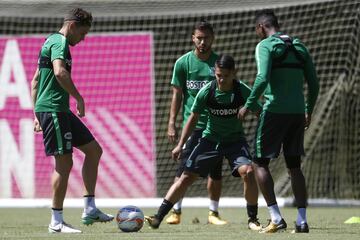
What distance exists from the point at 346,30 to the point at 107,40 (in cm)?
384

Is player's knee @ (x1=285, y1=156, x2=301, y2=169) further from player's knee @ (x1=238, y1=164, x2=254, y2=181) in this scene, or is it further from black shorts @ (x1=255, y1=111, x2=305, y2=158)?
player's knee @ (x1=238, y1=164, x2=254, y2=181)

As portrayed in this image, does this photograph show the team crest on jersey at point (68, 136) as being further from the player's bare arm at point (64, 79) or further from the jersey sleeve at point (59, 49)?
the jersey sleeve at point (59, 49)

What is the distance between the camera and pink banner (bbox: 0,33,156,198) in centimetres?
1639

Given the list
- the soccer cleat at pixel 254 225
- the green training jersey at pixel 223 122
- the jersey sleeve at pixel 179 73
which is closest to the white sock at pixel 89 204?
the green training jersey at pixel 223 122

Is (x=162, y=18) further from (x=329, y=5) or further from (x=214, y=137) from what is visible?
(x=214, y=137)

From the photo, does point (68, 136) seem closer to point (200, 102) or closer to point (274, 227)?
point (200, 102)

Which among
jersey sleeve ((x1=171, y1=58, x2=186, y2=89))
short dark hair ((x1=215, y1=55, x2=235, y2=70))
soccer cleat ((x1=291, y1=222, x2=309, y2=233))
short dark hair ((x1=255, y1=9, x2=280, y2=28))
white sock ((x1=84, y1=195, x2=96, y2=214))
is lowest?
soccer cleat ((x1=291, y1=222, x2=309, y2=233))

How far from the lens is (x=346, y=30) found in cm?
1672

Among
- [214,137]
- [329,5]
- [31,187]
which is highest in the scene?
[329,5]

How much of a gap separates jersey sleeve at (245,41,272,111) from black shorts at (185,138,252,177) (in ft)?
3.08

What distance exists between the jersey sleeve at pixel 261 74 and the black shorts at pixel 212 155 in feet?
3.08

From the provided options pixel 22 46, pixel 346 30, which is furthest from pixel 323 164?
pixel 22 46

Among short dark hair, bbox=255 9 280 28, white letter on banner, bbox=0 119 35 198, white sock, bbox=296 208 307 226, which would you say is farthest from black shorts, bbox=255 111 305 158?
white letter on banner, bbox=0 119 35 198

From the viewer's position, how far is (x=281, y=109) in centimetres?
927
